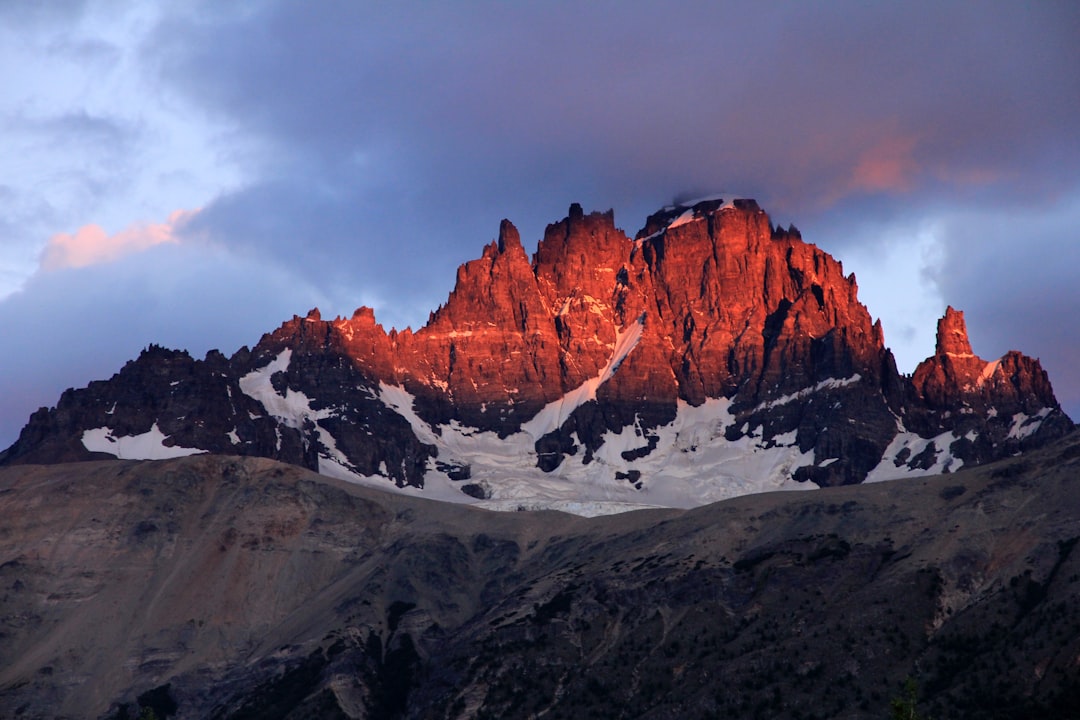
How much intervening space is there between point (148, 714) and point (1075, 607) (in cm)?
9678

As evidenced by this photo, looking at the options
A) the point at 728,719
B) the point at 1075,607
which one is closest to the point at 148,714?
the point at 728,719

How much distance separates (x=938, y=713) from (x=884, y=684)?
1256cm

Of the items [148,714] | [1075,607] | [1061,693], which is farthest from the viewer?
[1075,607]

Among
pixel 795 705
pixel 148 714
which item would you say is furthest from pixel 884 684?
pixel 148 714

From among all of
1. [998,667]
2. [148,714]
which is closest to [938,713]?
[998,667]

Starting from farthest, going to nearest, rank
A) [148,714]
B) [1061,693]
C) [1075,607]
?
[1075,607]
[1061,693]
[148,714]

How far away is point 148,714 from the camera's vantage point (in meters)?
162

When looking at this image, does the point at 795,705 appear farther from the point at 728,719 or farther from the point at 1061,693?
the point at 1061,693

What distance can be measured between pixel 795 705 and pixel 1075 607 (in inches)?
1232

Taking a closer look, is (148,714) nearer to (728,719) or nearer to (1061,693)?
(728,719)

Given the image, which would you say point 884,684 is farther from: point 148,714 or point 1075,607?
point 148,714

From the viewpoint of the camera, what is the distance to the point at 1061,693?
17888cm

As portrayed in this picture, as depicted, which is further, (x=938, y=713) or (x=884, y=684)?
(x=884, y=684)

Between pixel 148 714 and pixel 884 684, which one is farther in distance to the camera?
pixel 884 684
